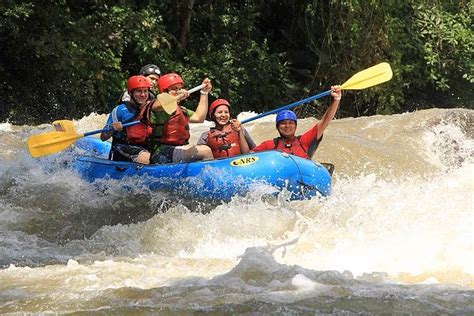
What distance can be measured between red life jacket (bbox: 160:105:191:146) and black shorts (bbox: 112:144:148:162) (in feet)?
1.08

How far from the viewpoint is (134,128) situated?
6363 millimetres

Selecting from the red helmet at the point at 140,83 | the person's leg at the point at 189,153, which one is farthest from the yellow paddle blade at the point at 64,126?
the person's leg at the point at 189,153

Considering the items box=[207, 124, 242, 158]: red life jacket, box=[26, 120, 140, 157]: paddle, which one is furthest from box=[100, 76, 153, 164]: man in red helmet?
box=[207, 124, 242, 158]: red life jacket

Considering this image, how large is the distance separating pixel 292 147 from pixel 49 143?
6.03ft

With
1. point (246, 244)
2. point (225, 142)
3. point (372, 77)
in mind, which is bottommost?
point (246, 244)

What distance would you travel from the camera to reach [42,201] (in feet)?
20.2

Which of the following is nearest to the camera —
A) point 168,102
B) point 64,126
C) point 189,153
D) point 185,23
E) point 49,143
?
point 168,102

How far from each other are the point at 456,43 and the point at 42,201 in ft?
31.4

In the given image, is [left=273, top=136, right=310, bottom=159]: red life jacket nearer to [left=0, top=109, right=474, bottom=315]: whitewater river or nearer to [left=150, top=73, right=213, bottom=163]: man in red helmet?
[left=0, top=109, right=474, bottom=315]: whitewater river

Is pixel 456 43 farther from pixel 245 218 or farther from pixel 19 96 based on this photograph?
pixel 245 218

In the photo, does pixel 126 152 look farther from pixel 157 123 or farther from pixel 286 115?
pixel 286 115

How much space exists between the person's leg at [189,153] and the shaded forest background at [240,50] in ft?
18.0

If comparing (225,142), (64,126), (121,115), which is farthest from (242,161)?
(64,126)

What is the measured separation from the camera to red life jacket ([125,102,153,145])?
20.7 feet
